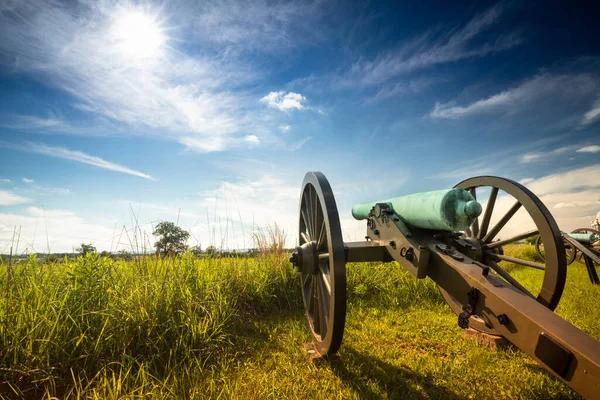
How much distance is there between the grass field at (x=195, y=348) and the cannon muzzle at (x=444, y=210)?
58.8 inches

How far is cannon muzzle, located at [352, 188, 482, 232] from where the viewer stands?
2678mm

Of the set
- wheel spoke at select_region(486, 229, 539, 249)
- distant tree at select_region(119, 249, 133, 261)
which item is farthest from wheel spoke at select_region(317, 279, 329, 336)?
distant tree at select_region(119, 249, 133, 261)

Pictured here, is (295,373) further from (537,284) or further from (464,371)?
(537,284)

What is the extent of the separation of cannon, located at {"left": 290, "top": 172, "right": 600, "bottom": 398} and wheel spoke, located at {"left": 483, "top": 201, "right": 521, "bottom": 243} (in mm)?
10

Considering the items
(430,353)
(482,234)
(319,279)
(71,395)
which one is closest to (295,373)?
(319,279)

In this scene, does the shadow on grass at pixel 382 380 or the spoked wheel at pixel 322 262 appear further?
the shadow on grass at pixel 382 380

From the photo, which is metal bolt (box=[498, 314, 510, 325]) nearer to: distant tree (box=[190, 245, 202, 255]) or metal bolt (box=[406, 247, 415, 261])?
metal bolt (box=[406, 247, 415, 261])

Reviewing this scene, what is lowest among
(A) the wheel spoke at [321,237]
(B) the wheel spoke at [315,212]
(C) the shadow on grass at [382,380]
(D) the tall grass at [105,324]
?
(C) the shadow on grass at [382,380]

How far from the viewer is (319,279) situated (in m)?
3.23

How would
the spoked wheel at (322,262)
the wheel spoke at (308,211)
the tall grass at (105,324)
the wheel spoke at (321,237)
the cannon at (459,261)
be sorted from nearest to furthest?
the cannon at (459,261), the spoked wheel at (322,262), the tall grass at (105,324), the wheel spoke at (321,237), the wheel spoke at (308,211)

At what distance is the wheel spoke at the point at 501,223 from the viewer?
12.6 feet

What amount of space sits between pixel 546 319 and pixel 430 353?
2304 millimetres

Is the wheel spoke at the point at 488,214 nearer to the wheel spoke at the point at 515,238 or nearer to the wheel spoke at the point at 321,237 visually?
the wheel spoke at the point at 515,238

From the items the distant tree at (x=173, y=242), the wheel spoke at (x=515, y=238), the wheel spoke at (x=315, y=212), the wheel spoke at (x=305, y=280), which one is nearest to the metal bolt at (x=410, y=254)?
the wheel spoke at (x=315, y=212)
